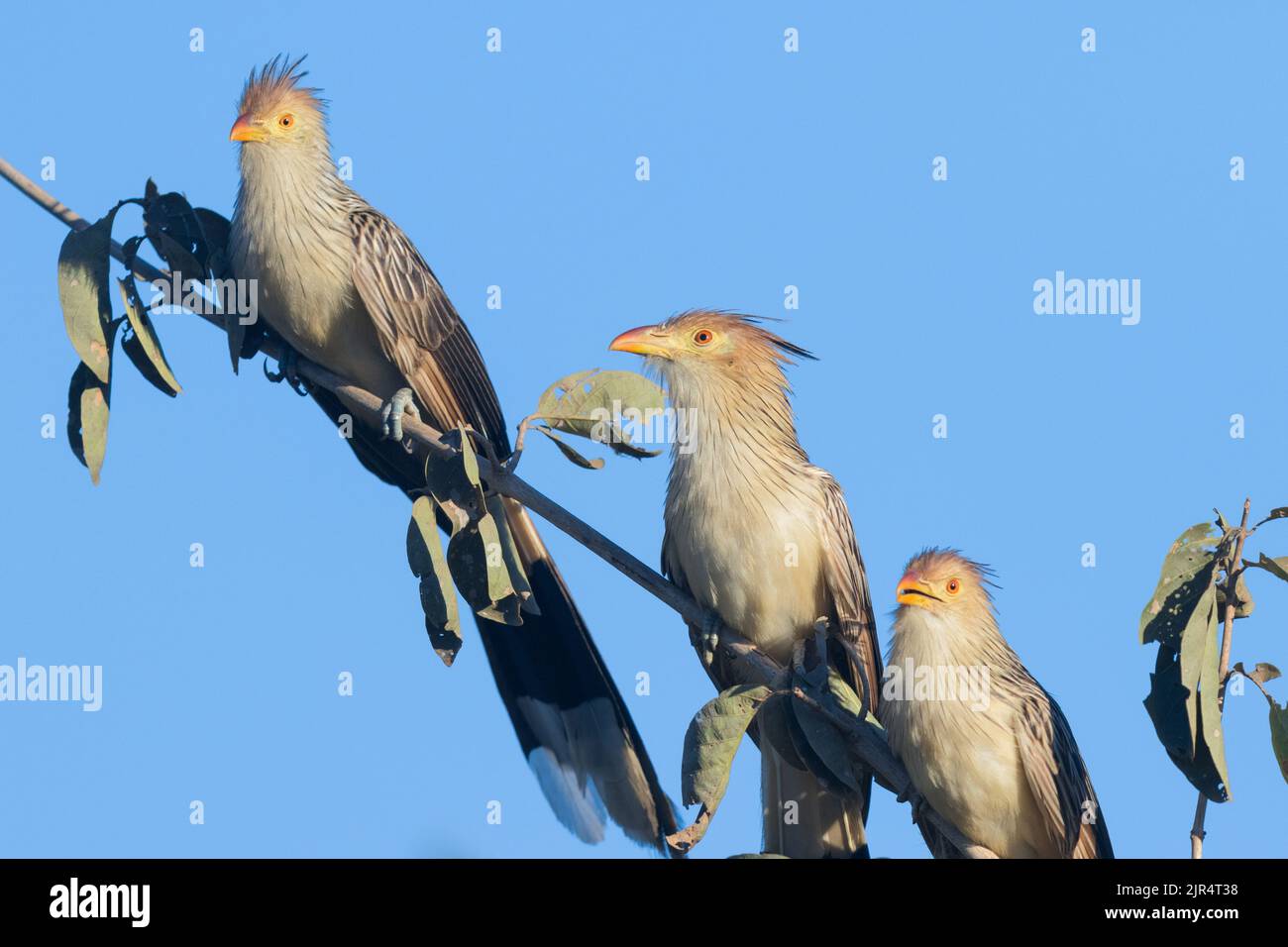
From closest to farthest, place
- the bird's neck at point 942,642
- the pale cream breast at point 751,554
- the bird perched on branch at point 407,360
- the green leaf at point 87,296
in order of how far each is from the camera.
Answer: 1. the green leaf at point 87,296
2. the bird's neck at point 942,642
3. the pale cream breast at point 751,554
4. the bird perched on branch at point 407,360

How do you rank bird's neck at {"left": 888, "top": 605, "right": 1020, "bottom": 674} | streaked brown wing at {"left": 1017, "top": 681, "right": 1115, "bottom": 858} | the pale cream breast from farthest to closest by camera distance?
the pale cream breast
bird's neck at {"left": 888, "top": 605, "right": 1020, "bottom": 674}
streaked brown wing at {"left": 1017, "top": 681, "right": 1115, "bottom": 858}

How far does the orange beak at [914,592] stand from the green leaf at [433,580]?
5.77 ft

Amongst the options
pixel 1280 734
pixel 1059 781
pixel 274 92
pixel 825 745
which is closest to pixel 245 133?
pixel 274 92

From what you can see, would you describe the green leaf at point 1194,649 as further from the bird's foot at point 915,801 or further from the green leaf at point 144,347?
the green leaf at point 144,347

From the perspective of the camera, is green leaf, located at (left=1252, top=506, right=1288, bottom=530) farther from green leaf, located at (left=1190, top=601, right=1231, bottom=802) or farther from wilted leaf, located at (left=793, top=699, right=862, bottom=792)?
wilted leaf, located at (left=793, top=699, right=862, bottom=792)

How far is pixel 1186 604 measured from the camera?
5215mm

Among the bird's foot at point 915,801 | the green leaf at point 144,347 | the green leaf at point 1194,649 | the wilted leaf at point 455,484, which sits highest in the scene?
the green leaf at point 144,347

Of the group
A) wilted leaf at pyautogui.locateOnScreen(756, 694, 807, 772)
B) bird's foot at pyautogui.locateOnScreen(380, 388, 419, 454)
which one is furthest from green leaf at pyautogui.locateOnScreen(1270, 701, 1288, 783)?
bird's foot at pyautogui.locateOnScreen(380, 388, 419, 454)

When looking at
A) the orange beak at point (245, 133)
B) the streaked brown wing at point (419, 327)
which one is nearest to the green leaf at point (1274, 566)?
the streaked brown wing at point (419, 327)

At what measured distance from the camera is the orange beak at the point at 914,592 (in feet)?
21.1

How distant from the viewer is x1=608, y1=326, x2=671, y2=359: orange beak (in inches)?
273

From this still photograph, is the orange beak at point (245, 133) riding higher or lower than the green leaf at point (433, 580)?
higher

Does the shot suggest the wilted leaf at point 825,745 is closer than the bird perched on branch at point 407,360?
Yes
